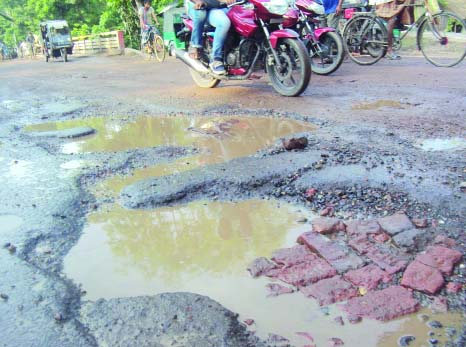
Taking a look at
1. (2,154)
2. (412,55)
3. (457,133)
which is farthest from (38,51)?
(457,133)

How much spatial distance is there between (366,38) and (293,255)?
700 centimetres

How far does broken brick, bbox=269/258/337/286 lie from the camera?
83.4 inches

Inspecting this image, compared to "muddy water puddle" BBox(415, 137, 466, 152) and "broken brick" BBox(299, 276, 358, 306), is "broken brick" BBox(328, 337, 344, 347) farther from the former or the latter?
"muddy water puddle" BBox(415, 137, 466, 152)

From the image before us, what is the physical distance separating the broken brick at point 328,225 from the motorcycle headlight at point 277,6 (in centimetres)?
393

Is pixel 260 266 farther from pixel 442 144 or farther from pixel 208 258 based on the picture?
pixel 442 144

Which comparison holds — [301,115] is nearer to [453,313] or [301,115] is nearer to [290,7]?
[290,7]

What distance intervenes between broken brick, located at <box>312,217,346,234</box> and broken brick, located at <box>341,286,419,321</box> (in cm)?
59

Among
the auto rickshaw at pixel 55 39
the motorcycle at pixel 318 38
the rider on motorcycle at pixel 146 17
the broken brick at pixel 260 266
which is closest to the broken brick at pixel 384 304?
the broken brick at pixel 260 266

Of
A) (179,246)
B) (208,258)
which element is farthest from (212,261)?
(179,246)

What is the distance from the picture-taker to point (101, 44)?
23.2 m

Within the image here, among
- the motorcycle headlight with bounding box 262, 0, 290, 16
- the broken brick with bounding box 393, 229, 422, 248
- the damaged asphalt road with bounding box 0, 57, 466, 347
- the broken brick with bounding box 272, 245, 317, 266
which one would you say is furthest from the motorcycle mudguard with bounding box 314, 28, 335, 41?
the broken brick with bounding box 272, 245, 317, 266

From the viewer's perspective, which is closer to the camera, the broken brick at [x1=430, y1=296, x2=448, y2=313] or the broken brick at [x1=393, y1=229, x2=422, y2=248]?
the broken brick at [x1=430, y1=296, x2=448, y2=313]

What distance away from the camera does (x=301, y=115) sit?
516 cm

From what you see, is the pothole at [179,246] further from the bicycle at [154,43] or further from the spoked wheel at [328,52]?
the bicycle at [154,43]
